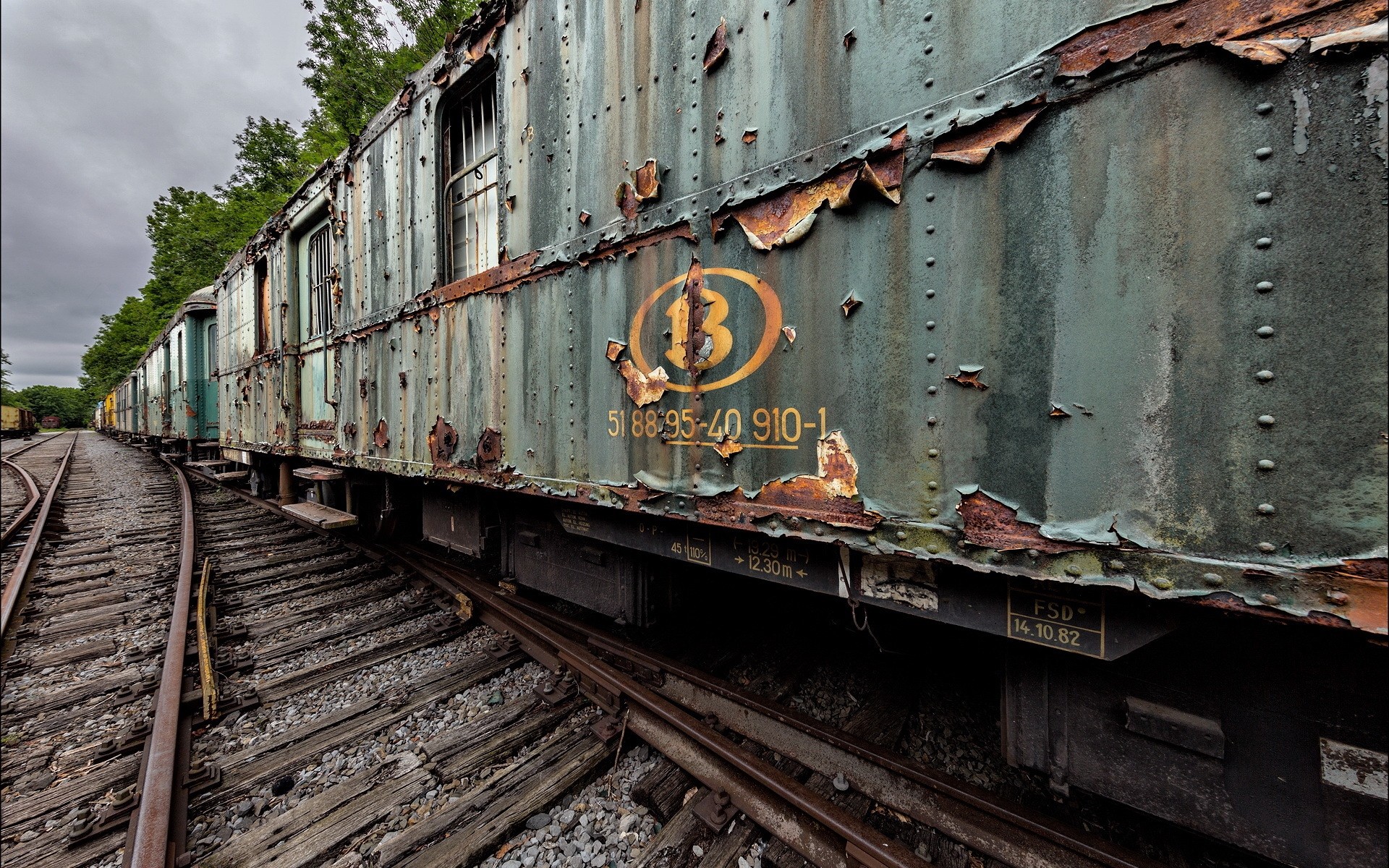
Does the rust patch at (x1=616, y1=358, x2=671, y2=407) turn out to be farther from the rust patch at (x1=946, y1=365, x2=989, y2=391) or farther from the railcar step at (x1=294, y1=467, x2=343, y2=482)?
the railcar step at (x1=294, y1=467, x2=343, y2=482)

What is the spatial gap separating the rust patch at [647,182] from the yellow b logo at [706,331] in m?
0.52

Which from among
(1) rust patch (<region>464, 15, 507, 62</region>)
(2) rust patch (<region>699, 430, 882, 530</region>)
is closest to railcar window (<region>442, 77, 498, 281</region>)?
(1) rust patch (<region>464, 15, 507, 62</region>)

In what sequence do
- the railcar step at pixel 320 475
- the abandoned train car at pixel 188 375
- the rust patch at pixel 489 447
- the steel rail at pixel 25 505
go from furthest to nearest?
the abandoned train car at pixel 188 375, the steel rail at pixel 25 505, the railcar step at pixel 320 475, the rust patch at pixel 489 447

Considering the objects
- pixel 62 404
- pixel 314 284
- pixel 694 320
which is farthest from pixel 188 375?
pixel 62 404

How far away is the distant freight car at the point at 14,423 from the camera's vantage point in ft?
128

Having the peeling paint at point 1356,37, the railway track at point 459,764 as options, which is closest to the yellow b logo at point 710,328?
the peeling paint at point 1356,37

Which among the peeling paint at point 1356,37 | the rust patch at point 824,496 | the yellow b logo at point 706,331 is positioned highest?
the peeling paint at point 1356,37

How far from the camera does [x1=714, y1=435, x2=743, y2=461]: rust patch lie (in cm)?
201

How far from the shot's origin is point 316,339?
598cm

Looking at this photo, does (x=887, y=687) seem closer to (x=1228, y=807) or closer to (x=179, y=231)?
(x=1228, y=807)

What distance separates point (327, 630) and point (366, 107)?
16436 millimetres

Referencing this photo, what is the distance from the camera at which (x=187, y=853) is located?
2.13 m

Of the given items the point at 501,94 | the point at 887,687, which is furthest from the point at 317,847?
the point at 501,94

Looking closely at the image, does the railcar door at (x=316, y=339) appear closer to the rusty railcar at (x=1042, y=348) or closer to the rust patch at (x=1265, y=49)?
the rusty railcar at (x=1042, y=348)
